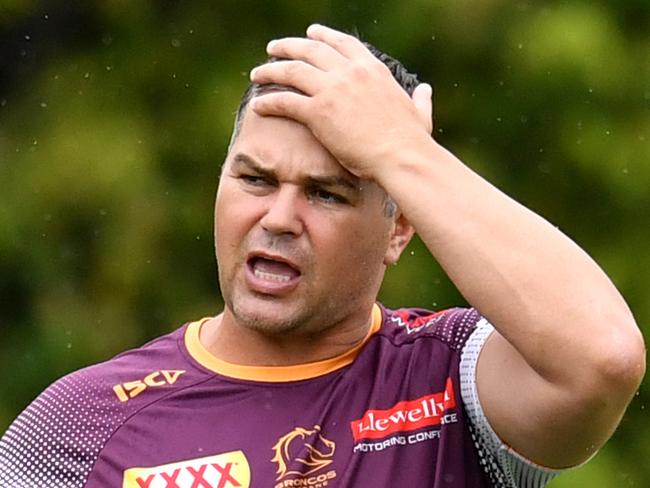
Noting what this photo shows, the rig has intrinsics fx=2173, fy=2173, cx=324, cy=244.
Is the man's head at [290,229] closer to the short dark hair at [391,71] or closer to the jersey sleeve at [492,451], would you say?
the short dark hair at [391,71]

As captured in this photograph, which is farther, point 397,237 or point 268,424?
point 397,237

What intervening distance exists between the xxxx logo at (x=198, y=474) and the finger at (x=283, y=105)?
761 mm

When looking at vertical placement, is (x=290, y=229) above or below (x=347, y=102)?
below

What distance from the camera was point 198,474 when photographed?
4836mm

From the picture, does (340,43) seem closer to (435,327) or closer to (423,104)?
(423,104)

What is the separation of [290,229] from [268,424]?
17.7 inches

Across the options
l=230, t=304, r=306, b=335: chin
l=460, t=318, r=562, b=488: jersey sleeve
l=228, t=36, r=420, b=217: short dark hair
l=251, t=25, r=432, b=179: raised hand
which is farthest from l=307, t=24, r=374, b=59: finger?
l=460, t=318, r=562, b=488: jersey sleeve

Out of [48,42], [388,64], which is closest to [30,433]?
[388,64]

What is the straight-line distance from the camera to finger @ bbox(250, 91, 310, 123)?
4742 millimetres

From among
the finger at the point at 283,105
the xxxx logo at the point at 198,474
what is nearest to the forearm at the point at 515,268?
the finger at the point at 283,105

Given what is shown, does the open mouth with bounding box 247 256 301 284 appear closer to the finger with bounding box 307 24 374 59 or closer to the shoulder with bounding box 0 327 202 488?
the shoulder with bounding box 0 327 202 488

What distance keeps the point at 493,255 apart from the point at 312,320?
1.76ft

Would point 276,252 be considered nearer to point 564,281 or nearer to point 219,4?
point 564,281

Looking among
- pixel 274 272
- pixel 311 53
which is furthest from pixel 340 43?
pixel 274 272
